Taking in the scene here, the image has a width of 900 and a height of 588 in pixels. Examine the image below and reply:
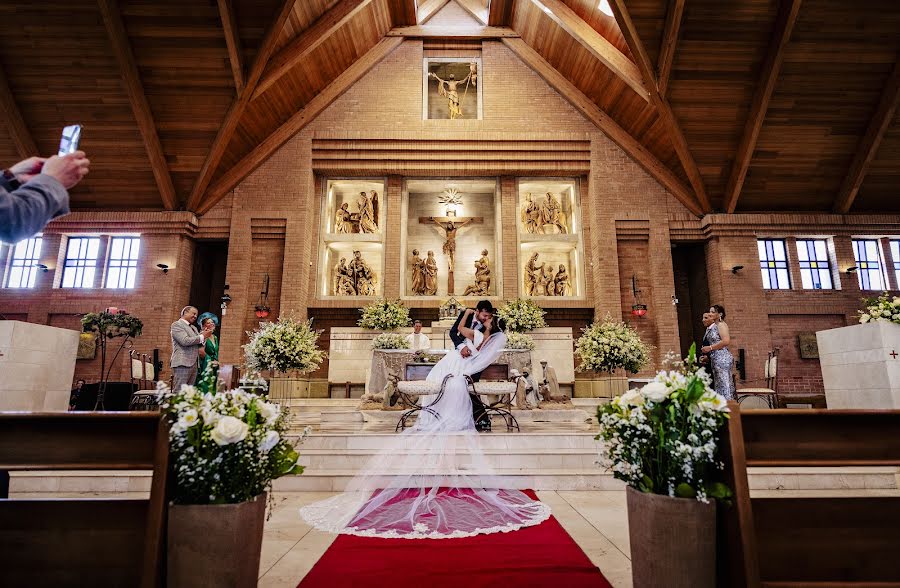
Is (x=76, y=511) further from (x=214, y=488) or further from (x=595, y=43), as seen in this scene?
(x=595, y=43)

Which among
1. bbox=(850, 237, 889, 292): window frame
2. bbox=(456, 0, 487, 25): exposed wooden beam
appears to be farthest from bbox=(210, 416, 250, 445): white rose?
bbox=(850, 237, 889, 292): window frame

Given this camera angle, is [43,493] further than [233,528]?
Yes

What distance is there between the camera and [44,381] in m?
6.34

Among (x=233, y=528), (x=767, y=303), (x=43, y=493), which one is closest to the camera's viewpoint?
(x=233, y=528)

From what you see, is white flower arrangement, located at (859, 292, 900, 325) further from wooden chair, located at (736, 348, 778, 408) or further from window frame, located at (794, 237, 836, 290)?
window frame, located at (794, 237, 836, 290)

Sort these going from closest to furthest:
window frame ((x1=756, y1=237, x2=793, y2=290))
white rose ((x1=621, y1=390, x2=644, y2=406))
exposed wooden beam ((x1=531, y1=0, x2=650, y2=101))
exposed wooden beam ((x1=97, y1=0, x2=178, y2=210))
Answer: white rose ((x1=621, y1=390, x2=644, y2=406)) < exposed wooden beam ((x1=97, y1=0, x2=178, y2=210)) < exposed wooden beam ((x1=531, y1=0, x2=650, y2=101)) < window frame ((x1=756, y1=237, x2=793, y2=290))

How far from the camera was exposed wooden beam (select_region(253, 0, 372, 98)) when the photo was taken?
1022cm

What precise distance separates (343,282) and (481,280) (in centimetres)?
345

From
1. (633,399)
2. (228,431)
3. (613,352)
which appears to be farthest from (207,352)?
(613,352)

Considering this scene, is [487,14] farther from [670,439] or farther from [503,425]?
[670,439]

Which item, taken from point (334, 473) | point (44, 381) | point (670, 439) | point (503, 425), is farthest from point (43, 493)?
point (670, 439)

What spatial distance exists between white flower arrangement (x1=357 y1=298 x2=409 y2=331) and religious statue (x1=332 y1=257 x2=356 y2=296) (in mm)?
1095

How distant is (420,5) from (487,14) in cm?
183

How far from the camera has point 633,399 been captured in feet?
8.32
